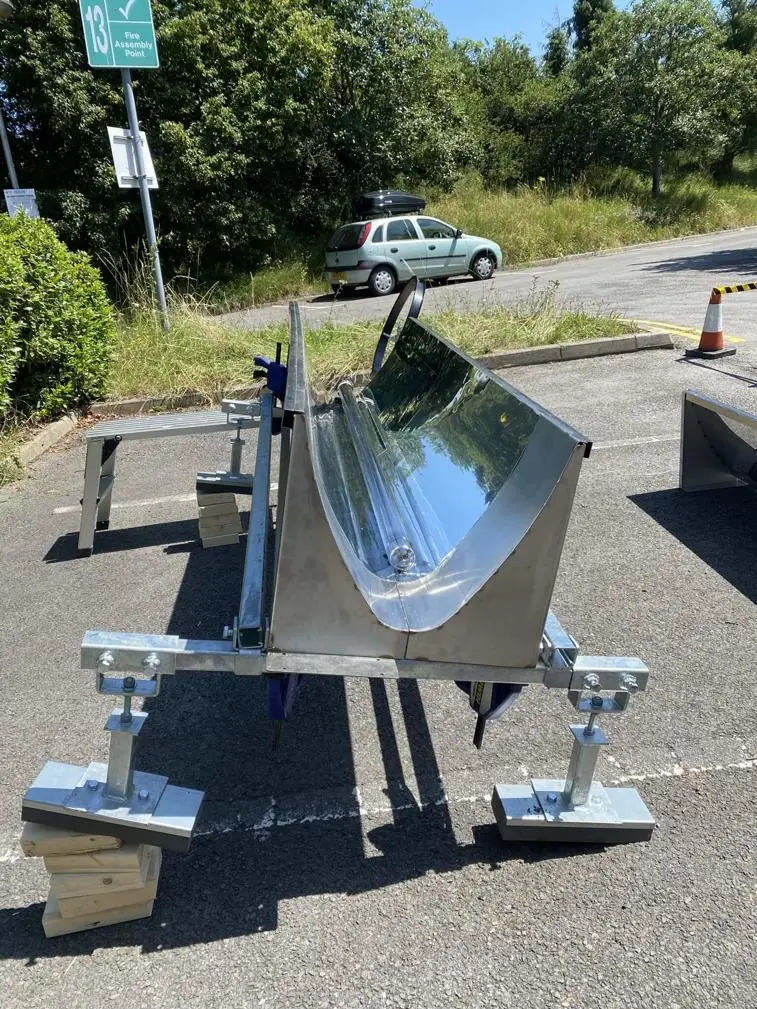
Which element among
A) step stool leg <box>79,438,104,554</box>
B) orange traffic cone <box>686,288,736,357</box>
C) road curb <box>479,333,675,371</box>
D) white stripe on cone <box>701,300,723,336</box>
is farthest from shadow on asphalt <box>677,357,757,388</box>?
step stool leg <box>79,438,104,554</box>

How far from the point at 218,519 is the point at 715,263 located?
15073 mm

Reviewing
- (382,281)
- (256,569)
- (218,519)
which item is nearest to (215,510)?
(218,519)

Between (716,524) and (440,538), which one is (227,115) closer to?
(716,524)

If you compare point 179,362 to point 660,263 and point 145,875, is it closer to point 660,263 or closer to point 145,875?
point 145,875

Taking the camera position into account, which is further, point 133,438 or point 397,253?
point 397,253

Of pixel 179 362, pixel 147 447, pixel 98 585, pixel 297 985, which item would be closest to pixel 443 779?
pixel 297 985

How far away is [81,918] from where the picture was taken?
6.68ft

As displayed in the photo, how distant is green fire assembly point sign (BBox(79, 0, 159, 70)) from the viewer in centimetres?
862

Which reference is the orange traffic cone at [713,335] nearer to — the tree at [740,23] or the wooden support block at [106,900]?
the wooden support block at [106,900]

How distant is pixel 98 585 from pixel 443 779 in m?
2.53

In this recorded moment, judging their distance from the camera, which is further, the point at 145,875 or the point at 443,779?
the point at 443,779

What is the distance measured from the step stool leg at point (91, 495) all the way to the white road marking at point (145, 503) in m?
0.95

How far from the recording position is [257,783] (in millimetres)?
2646

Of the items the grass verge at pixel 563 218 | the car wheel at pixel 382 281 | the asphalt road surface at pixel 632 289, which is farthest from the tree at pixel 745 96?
the car wheel at pixel 382 281
